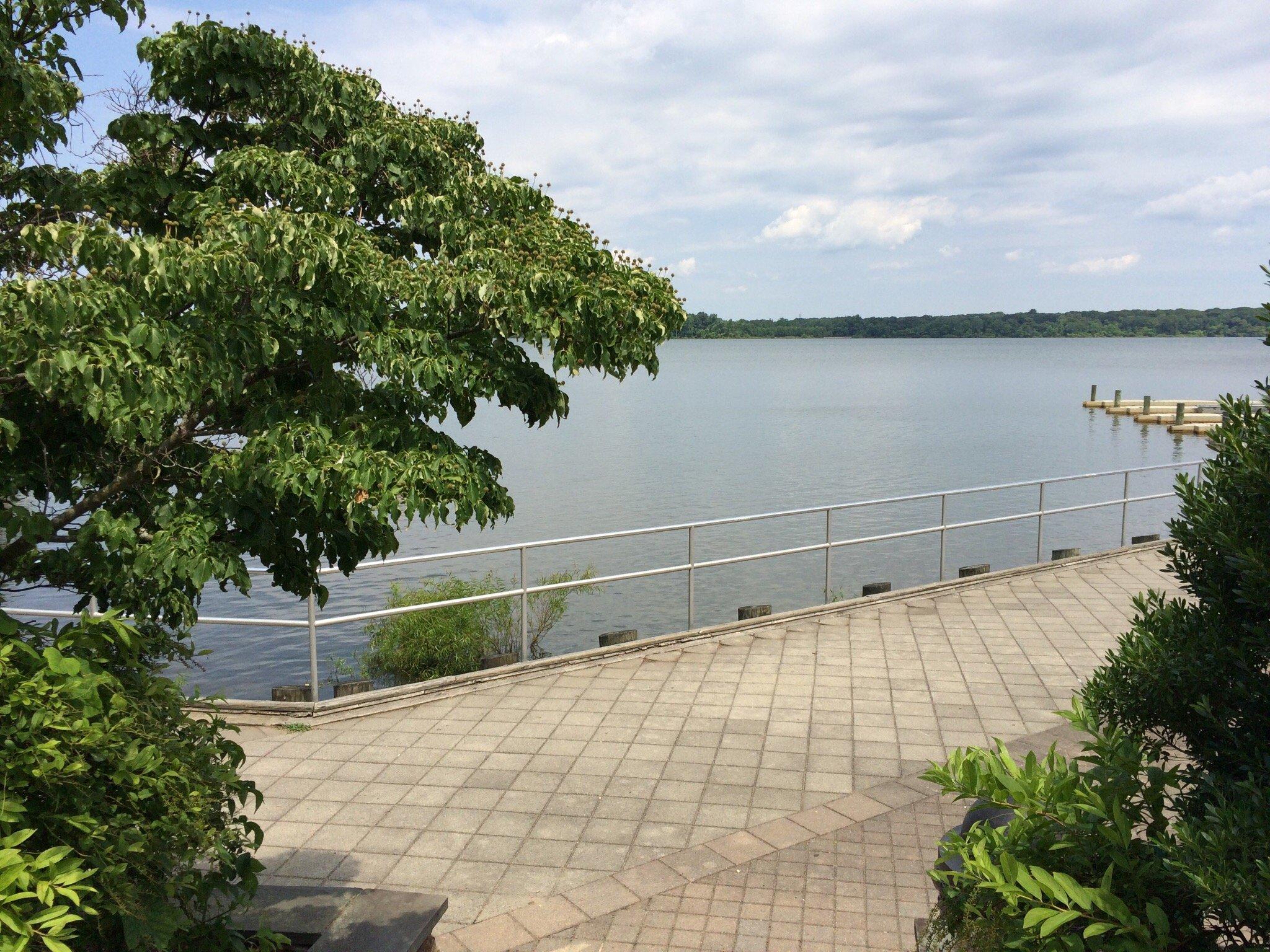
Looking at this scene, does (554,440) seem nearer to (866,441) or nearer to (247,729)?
(866,441)

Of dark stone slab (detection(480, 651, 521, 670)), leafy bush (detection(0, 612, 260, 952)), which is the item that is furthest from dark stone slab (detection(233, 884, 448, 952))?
dark stone slab (detection(480, 651, 521, 670))

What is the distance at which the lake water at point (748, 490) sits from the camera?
55.9 feet

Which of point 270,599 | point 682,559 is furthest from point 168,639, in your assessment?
point 682,559

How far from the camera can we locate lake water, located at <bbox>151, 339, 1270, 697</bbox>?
17031 mm

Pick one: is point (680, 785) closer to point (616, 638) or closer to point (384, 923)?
point (384, 923)

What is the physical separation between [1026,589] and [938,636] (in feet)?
7.94

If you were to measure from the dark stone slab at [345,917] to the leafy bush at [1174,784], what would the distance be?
2254 millimetres

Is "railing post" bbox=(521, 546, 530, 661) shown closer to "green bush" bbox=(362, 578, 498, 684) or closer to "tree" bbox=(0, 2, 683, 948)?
"green bush" bbox=(362, 578, 498, 684)

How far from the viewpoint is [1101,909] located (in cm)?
280

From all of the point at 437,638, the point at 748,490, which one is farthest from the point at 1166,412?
the point at 437,638

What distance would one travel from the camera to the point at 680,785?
21.7 ft

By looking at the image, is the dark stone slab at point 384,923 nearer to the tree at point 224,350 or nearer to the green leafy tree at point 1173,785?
the tree at point 224,350

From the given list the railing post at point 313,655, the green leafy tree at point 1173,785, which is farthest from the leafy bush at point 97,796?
the railing post at point 313,655

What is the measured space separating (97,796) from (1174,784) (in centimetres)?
299
